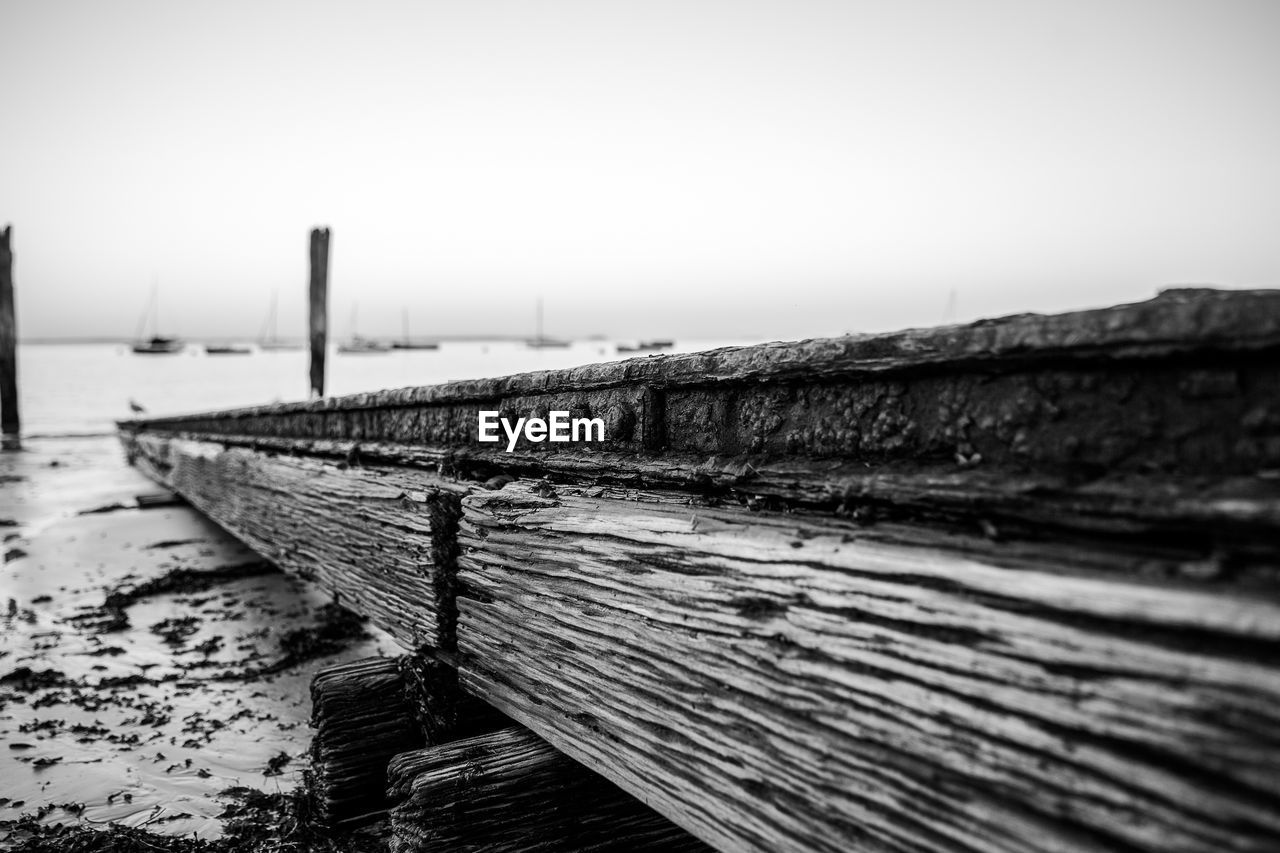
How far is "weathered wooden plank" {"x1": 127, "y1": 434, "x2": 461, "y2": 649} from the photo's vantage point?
2.10 meters

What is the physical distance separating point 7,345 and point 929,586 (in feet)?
70.2

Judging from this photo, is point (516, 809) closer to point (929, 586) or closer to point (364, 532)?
point (929, 586)

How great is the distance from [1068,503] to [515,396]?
1.39m

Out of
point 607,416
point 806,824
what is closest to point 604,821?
point 806,824

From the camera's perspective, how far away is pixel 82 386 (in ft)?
132

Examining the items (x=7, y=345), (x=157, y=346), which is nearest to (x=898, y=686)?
(x=7, y=345)

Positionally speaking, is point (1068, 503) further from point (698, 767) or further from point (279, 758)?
point (279, 758)

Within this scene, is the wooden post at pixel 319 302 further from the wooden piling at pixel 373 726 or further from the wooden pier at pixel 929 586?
the wooden pier at pixel 929 586

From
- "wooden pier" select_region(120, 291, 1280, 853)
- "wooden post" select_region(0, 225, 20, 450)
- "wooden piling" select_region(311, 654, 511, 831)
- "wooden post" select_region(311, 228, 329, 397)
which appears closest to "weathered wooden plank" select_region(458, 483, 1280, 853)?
"wooden pier" select_region(120, 291, 1280, 853)

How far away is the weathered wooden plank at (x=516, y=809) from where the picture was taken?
158cm

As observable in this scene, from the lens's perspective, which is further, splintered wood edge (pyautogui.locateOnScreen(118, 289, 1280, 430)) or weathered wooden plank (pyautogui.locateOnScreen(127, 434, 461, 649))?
weathered wooden plank (pyautogui.locateOnScreen(127, 434, 461, 649))

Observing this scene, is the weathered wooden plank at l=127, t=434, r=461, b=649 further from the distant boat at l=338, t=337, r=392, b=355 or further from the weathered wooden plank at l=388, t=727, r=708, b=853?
the distant boat at l=338, t=337, r=392, b=355

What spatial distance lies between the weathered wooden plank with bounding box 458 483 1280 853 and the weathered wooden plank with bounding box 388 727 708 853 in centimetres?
15

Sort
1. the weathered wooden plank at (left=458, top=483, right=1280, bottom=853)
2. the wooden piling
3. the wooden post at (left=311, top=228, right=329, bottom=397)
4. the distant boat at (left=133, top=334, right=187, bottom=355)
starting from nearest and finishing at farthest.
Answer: the weathered wooden plank at (left=458, top=483, right=1280, bottom=853) < the wooden piling < the wooden post at (left=311, top=228, right=329, bottom=397) < the distant boat at (left=133, top=334, right=187, bottom=355)
